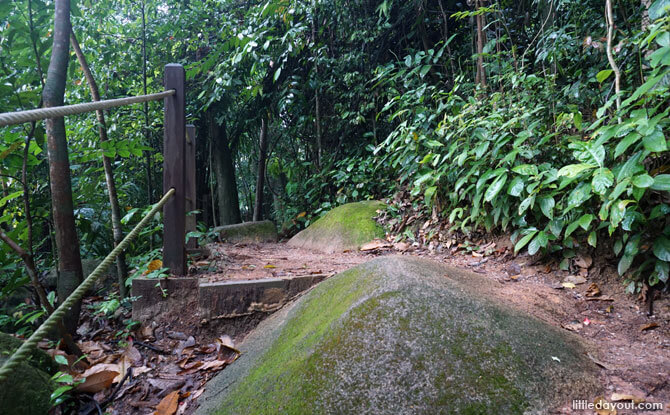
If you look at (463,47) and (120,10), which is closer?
(463,47)

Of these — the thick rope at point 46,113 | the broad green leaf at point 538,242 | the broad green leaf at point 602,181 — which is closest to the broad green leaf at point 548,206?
the broad green leaf at point 538,242

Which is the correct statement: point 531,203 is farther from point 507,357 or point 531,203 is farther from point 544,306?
point 507,357

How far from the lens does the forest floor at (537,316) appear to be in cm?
→ 139

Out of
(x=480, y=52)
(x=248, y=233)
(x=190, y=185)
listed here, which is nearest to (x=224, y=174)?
(x=248, y=233)

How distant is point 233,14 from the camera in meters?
5.87

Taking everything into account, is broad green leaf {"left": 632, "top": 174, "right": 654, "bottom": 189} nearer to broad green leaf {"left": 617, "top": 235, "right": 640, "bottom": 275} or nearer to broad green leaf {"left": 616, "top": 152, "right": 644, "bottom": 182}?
broad green leaf {"left": 616, "top": 152, "right": 644, "bottom": 182}

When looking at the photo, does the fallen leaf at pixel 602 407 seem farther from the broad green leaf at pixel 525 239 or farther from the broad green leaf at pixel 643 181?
the broad green leaf at pixel 525 239

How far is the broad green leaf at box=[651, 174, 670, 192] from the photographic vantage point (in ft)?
→ 5.74

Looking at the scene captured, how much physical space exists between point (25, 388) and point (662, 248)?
285cm

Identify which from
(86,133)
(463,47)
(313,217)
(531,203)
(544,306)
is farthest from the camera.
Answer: (313,217)

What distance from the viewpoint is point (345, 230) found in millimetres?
4488

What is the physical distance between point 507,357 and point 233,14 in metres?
6.22

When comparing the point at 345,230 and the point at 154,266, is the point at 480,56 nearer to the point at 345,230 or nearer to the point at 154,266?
the point at 345,230

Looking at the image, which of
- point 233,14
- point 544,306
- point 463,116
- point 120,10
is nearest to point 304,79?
point 233,14
